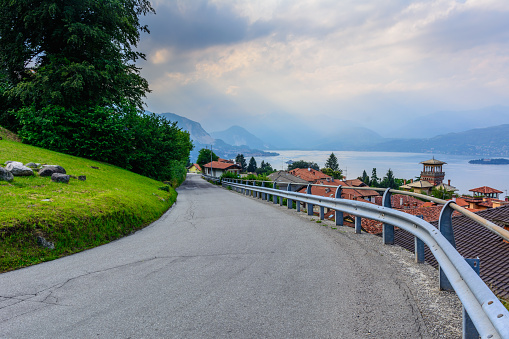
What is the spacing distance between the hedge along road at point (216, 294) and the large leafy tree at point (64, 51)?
1889cm

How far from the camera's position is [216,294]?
3.68 metres

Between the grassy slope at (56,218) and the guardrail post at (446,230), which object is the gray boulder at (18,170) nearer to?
the grassy slope at (56,218)

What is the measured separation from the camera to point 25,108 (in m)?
19.9

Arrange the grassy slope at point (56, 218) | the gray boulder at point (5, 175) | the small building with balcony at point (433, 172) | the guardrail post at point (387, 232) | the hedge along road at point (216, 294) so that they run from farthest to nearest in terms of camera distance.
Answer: the small building with balcony at point (433, 172) < the gray boulder at point (5, 175) < the guardrail post at point (387, 232) < the grassy slope at point (56, 218) < the hedge along road at point (216, 294)

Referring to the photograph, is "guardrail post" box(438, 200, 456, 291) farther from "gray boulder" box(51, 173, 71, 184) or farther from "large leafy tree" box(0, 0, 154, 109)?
"large leafy tree" box(0, 0, 154, 109)

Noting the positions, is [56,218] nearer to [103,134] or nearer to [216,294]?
[216,294]

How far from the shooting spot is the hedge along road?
114 inches

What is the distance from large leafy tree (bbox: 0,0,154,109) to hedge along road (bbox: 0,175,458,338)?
18890 millimetres

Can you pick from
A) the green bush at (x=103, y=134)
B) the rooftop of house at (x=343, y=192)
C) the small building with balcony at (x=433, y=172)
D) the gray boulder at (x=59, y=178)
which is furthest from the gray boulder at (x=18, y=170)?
the small building with balcony at (x=433, y=172)

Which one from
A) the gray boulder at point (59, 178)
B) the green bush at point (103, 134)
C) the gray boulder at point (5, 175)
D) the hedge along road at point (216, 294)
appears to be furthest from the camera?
the green bush at point (103, 134)

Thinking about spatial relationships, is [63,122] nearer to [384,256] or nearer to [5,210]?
[5,210]

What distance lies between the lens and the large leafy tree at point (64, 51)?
20078 mm

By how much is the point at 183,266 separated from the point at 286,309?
7.31 ft

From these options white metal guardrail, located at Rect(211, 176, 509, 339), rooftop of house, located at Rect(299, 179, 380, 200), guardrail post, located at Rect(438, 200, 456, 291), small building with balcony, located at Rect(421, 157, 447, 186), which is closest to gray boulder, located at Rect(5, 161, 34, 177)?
rooftop of house, located at Rect(299, 179, 380, 200)
